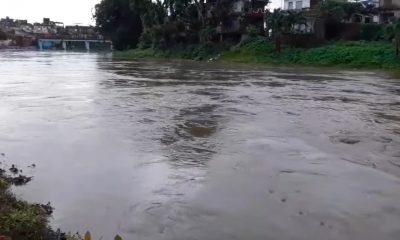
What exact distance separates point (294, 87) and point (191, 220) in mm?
17005

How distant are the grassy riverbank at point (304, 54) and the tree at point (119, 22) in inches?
797

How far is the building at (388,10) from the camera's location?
154 ft

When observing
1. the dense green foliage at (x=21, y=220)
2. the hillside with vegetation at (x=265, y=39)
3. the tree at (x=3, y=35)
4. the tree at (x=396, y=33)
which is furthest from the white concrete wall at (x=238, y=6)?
the tree at (x=3, y=35)

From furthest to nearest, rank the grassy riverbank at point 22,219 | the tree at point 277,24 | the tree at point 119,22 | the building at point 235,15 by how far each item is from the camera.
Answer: the tree at point 119,22, the building at point 235,15, the tree at point 277,24, the grassy riverbank at point 22,219

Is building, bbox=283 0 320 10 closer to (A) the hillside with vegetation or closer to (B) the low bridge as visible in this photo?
(A) the hillside with vegetation

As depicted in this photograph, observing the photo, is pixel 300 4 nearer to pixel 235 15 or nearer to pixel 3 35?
pixel 235 15

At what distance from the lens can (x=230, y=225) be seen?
5996 mm

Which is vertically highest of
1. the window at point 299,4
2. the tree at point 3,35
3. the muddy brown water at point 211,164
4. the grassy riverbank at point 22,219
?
the window at point 299,4

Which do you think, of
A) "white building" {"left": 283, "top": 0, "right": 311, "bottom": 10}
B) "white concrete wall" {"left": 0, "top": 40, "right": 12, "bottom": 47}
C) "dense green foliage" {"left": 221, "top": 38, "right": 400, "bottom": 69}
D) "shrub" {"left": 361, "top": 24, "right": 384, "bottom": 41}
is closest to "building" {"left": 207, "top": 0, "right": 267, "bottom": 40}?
"white building" {"left": 283, "top": 0, "right": 311, "bottom": 10}

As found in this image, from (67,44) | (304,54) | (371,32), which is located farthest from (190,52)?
(67,44)

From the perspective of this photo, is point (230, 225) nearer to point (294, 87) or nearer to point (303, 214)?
point (303, 214)

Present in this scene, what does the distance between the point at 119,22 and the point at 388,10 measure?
37830 mm

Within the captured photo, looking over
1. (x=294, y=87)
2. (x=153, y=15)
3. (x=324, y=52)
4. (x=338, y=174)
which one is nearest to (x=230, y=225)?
(x=338, y=174)

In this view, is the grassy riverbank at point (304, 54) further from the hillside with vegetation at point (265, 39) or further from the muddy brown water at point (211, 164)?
the muddy brown water at point (211, 164)
